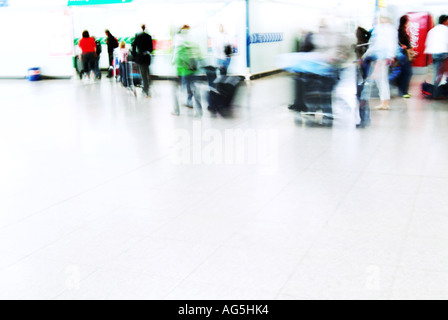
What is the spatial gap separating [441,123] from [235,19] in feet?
26.4

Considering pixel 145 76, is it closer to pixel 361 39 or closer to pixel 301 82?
pixel 301 82

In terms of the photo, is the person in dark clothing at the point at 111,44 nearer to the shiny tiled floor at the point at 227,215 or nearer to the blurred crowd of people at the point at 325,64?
the blurred crowd of people at the point at 325,64

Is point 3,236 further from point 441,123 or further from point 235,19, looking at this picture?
point 235,19

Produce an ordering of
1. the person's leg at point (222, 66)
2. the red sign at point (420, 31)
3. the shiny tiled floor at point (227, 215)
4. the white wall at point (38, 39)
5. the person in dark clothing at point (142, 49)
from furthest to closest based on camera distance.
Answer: the white wall at point (38, 39) → the red sign at point (420, 31) → the person in dark clothing at point (142, 49) → the person's leg at point (222, 66) → the shiny tiled floor at point (227, 215)

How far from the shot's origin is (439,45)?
29.9 feet

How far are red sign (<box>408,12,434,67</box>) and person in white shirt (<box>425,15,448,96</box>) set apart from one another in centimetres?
595

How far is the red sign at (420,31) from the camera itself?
1492 centimetres

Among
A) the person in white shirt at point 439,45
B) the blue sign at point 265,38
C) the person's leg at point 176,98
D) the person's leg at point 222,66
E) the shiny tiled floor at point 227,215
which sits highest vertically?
the blue sign at point 265,38

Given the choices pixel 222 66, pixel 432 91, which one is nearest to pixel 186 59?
pixel 222 66

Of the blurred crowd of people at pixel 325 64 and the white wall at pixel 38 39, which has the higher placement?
the white wall at pixel 38 39

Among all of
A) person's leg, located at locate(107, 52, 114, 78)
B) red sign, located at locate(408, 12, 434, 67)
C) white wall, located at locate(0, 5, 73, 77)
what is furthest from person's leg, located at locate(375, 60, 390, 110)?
white wall, located at locate(0, 5, 73, 77)

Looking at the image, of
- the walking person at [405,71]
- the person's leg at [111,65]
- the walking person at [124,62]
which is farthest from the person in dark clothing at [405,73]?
the person's leg at [111,65]

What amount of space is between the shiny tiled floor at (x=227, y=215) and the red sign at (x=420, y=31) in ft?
27.5

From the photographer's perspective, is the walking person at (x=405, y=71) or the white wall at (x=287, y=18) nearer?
the walking person at (x=405, y=71)
